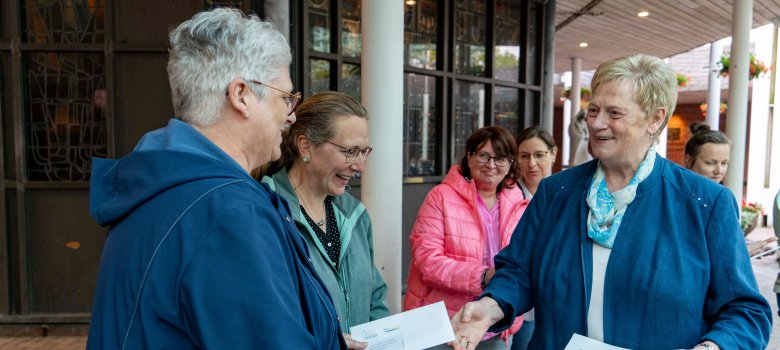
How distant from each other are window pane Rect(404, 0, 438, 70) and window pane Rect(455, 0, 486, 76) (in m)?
0.31

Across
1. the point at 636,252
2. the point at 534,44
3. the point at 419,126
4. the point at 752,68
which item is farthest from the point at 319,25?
the point at 752,68

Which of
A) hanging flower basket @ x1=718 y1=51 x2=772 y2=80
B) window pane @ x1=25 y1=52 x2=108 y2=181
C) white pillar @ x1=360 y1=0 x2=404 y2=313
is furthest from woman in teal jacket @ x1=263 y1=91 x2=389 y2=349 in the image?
hanging flower basket @ x1=718 y1=51 x2=772 y2=80

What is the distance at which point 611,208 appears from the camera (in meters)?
1.84


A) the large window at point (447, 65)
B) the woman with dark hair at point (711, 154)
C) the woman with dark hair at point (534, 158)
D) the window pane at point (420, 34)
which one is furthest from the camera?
the window pane at point (420, 34)

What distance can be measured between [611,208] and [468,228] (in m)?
1.13

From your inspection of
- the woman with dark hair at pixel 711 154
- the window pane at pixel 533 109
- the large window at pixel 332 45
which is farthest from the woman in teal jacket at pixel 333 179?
the window pane at pixel 533 109

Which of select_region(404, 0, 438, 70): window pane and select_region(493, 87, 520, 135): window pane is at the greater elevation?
select_region(404, 0, 438, 70): window pane

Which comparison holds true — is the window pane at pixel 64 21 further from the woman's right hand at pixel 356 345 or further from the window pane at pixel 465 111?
A: the woman's right hand at pixel 356 345

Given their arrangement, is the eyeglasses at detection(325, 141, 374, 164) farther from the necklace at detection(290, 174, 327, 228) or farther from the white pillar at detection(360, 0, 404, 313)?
the white pillar at detection(360, 0, 404, 313)

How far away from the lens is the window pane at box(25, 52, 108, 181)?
189 inches

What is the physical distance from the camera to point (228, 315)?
101 cm

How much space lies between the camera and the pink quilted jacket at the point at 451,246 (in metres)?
2.75

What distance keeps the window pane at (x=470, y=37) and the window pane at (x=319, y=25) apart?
5.57ft

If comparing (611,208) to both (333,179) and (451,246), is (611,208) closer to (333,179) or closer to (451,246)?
(333,179)
